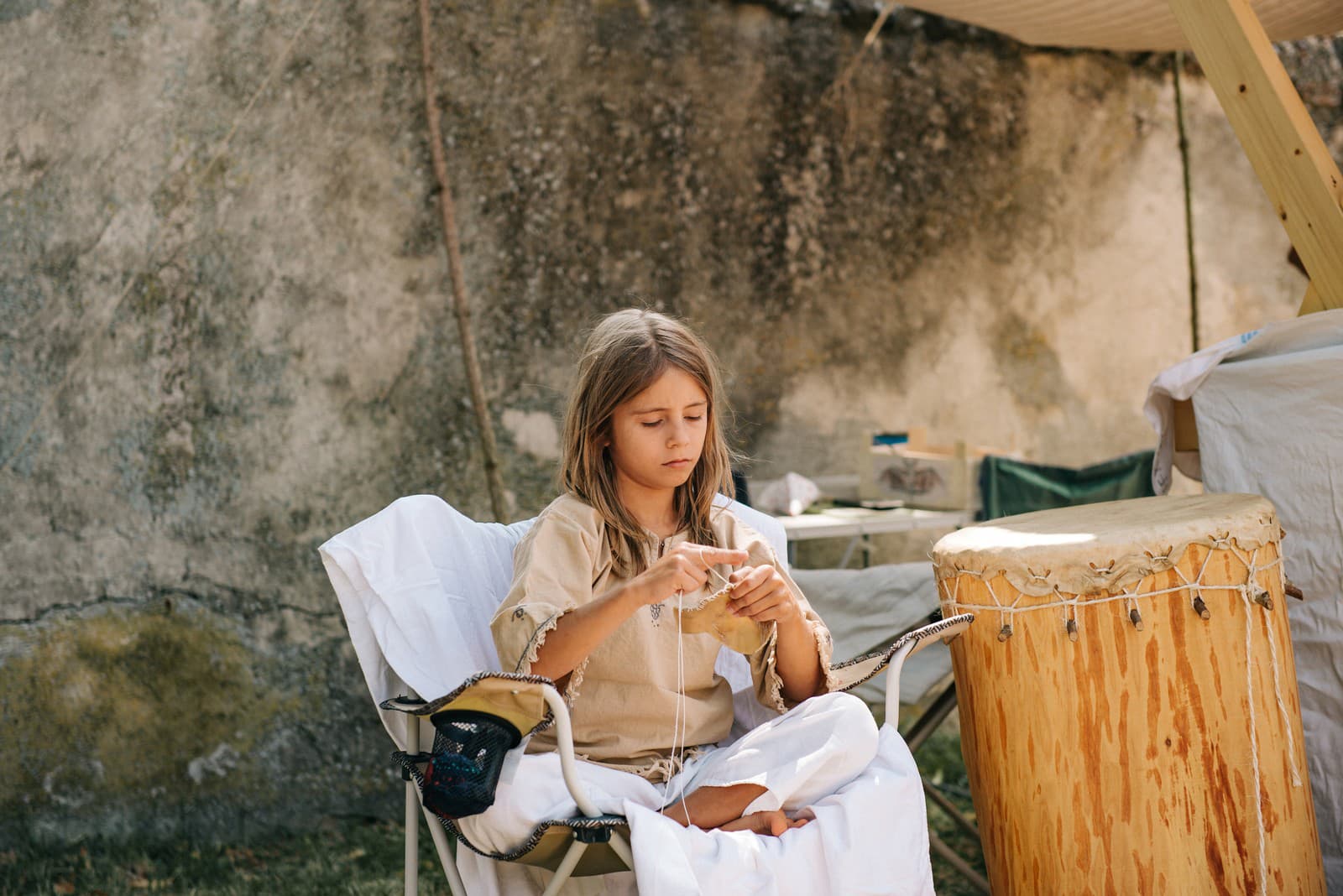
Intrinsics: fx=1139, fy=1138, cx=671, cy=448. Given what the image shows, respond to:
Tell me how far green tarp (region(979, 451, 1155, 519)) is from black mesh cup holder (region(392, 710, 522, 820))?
2.46 meters

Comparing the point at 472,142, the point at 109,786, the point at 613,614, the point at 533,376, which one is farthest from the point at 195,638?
the point at 613,614

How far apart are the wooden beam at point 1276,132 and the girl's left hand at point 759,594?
157 centimetres

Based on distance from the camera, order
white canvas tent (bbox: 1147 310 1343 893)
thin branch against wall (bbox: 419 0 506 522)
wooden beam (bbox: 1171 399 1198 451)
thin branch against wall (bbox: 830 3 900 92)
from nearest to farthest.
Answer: white canvas tent (bbox: 1147 310 1343 893) → wooden beam (bbox: 1171 399 1198 451) → thin branch against wall (bbox: 419 0 506 522) → thin branch against wall (bbox: 830 3 900 92)

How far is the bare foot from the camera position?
1.83 m

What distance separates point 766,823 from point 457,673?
0.69 meters

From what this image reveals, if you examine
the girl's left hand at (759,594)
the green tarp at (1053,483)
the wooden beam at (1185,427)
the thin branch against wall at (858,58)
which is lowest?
the green tarp at (1053,483)

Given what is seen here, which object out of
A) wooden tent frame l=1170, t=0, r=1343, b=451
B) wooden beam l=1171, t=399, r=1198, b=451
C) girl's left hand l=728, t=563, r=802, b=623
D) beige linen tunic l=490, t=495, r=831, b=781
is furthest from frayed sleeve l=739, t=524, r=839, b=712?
wooden tent frame l=1170, t=0, r=1343, b=451

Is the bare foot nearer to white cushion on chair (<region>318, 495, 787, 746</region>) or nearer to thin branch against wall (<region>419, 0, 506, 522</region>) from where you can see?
white cushion on chair (<region>318, 495, 787, 746</region>)

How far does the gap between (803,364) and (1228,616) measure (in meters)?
2.24

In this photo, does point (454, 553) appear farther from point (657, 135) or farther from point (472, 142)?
point (657, 135)

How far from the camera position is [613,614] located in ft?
6.20

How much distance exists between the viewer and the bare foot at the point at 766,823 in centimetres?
183

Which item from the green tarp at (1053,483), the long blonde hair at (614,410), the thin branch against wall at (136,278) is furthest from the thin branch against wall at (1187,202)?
the thin branch against wall at (136,278)

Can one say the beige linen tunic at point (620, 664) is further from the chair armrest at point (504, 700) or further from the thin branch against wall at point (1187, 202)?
the thin branch against wall at point (1187, 202)
